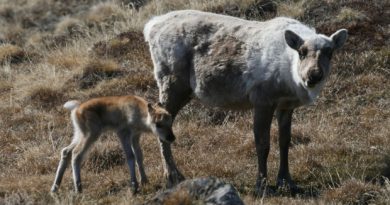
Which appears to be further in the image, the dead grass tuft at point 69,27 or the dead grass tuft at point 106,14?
the dead grass tuft at point 69,27

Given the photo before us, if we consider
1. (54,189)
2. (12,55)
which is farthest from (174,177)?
(12,55)

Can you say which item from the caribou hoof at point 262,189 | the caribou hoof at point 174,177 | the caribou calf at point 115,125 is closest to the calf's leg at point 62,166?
the caribou calf at point 115,125

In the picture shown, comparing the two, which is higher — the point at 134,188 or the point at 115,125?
the point at 115,125

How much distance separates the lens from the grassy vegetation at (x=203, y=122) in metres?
9.41

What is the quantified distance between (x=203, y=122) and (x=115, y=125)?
329 centimetres

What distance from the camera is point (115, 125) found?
9.41 meters

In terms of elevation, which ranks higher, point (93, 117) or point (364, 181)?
point (93, 117)

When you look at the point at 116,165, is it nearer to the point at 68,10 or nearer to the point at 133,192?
the point at 133,192

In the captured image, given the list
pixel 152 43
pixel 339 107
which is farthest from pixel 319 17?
pixel 152 43

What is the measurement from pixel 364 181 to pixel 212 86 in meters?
2.35

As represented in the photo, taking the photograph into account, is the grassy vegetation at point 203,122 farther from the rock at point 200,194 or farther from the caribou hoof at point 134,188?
the rock at point 200,194

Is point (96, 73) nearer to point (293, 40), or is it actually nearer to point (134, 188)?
point (134, 188)

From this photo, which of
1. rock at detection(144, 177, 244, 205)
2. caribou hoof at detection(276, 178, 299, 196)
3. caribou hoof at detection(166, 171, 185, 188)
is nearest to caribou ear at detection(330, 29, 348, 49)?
caribou hoof at detection(276, 178, 299, 196)

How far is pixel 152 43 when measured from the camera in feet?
35.2
